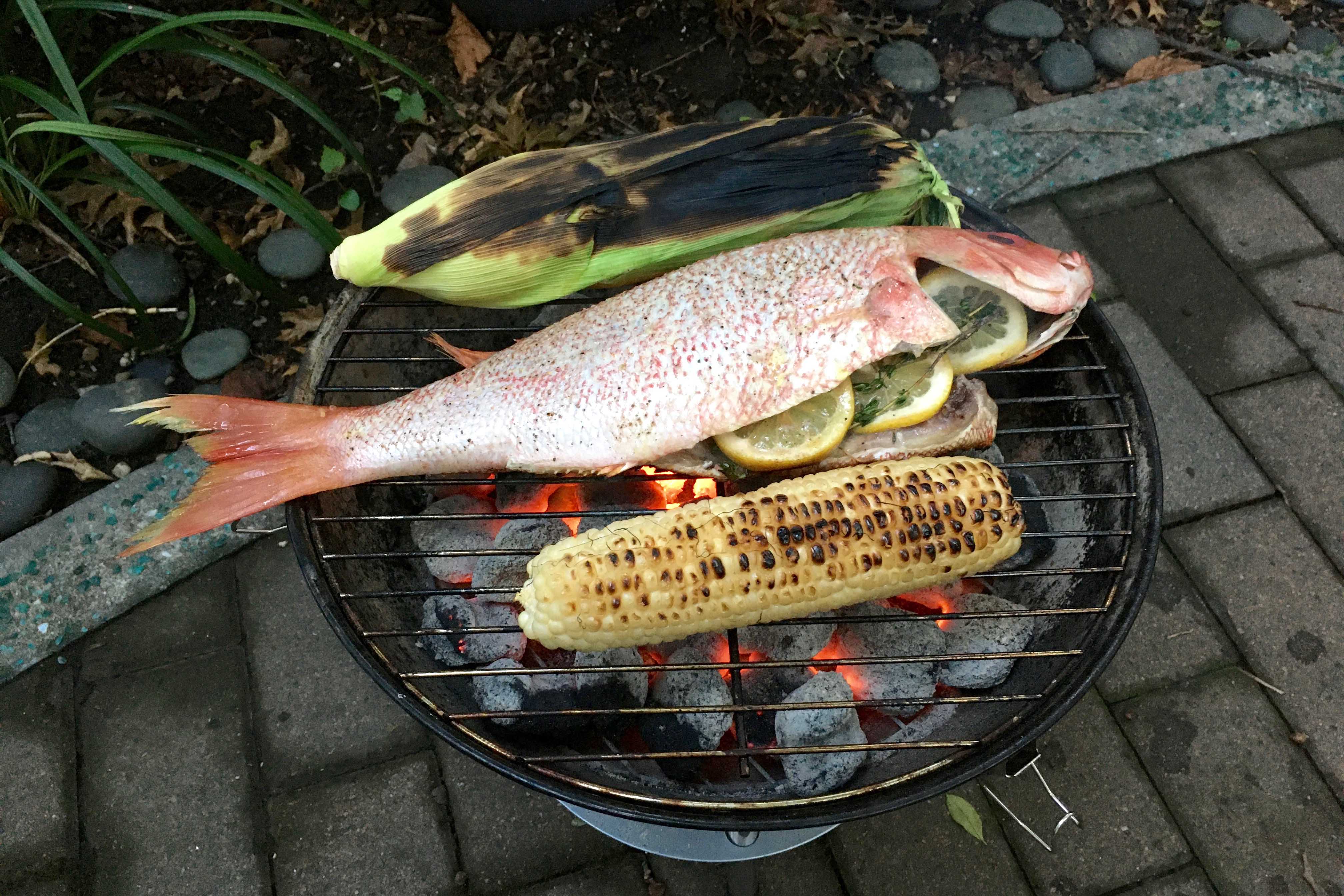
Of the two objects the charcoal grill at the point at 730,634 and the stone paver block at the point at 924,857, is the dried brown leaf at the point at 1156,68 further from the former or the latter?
the stone paver block at the point at 924,857

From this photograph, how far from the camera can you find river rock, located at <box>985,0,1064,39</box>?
4027 mm

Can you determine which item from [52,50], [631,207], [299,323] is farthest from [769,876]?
[52,50]

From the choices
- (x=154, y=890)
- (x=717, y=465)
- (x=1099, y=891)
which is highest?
(x=717, y=465)

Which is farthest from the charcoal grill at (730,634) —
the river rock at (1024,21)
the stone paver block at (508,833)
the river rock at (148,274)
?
the river rock at (1024,21)

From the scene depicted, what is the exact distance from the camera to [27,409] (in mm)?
3055

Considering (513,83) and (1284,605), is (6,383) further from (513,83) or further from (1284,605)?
(1284,605)

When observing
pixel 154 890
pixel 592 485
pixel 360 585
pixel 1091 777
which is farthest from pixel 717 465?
pixel 154 890

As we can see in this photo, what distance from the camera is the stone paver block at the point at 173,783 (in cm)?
239

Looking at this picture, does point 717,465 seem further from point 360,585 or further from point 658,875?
point 658,875

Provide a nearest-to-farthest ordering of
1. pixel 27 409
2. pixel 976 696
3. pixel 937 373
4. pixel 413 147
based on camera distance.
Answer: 1. pixel 976 696
2. pixel 937 373
3. pixel 27 409
4. pixel 413 147

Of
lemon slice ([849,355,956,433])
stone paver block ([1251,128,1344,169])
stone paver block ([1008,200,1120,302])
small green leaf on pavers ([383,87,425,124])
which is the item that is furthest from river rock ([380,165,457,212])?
stone paver block ([1251,128,1344,169])

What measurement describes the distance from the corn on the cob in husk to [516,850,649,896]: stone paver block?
169cm

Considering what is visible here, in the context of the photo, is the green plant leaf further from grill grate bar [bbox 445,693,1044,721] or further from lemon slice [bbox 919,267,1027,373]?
lemon slice [bbox 919,267,1027,373]

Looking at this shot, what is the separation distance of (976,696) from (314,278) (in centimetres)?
290
